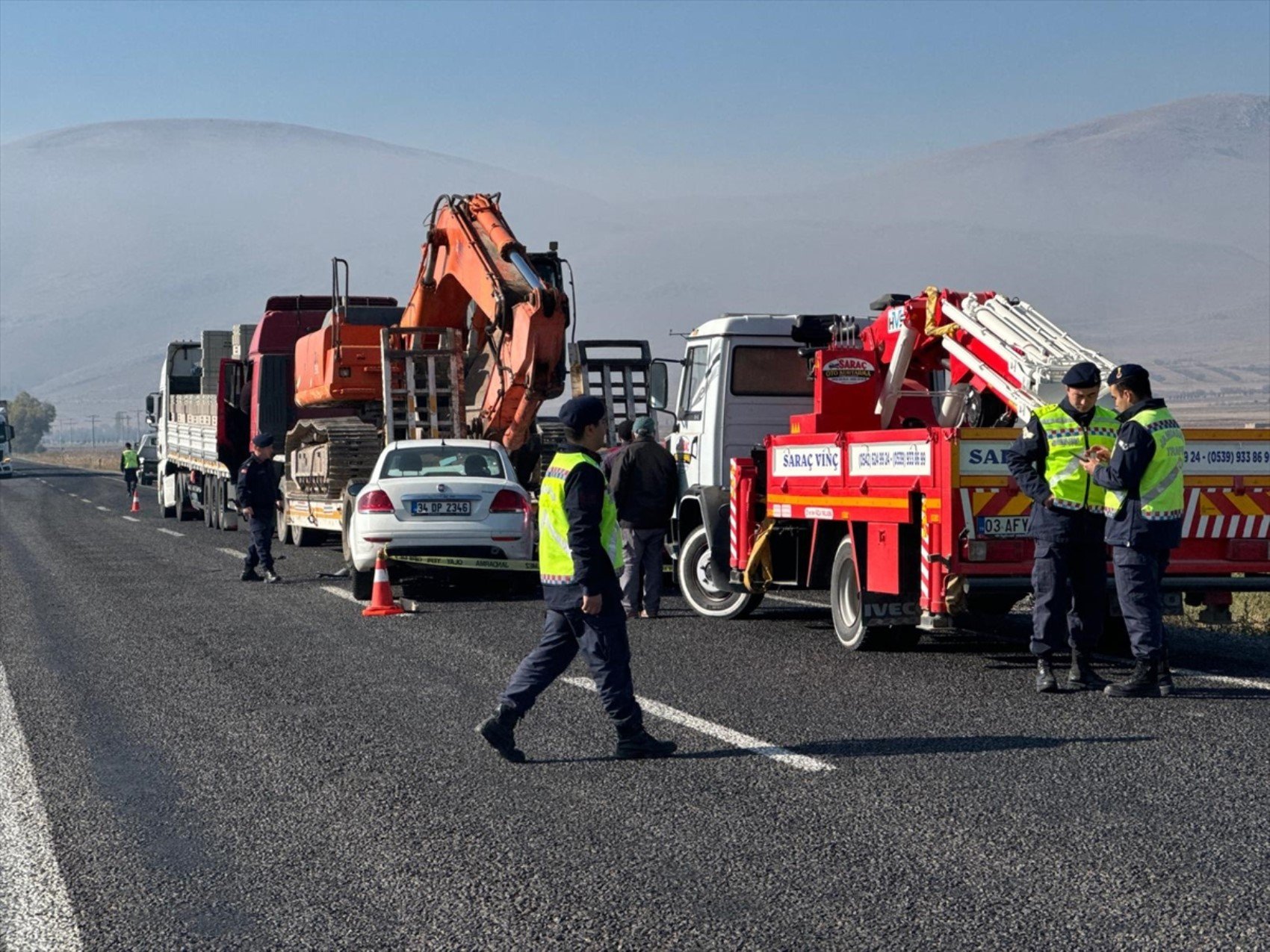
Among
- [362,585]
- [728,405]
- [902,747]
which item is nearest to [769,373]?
[728,405]

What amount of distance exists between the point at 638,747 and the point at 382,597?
7240 millimetres

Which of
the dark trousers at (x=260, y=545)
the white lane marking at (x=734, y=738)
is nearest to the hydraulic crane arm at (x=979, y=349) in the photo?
the white lane marking at (x=734, y=738)

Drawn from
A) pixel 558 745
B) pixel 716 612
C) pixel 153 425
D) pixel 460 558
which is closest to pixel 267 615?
pixel 460 558

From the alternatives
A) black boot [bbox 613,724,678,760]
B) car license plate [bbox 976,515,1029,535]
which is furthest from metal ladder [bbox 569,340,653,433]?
black boot [bbox 613,724,678,760]

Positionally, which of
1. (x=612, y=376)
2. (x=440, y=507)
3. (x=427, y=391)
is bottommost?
(x=440, y=507)

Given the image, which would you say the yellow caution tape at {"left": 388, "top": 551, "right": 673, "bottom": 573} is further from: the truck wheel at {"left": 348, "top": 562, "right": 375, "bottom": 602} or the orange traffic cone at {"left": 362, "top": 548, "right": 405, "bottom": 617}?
the orange traffic cone at {"left": 362, "top": 548, "right": 405, "bottom": 617}

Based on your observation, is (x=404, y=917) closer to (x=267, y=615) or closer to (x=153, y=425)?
(x=267, y=615)

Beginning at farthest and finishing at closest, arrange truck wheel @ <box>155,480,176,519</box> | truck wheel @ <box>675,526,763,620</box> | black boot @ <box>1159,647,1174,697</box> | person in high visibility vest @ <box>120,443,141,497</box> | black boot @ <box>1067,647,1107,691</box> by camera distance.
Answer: person in high visibility vest @ <box>120,443,141,497</box>, truck wheel @ <box>155,480,176,519</box>, truck wheel @ <box>675,526,763,620</box>, black boot @ <box>1067,647,1107,691</box>, black boot @ <box>1159,647,1174,697</box>

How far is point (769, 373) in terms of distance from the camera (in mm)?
14352

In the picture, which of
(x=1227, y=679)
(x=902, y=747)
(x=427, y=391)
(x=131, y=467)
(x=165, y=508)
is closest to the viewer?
(x=902, y=747)

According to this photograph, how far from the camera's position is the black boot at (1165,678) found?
9.48 meters

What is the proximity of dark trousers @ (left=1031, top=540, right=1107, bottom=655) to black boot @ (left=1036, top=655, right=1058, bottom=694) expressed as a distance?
0.22 ft

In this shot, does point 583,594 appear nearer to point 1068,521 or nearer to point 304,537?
point 1068,521

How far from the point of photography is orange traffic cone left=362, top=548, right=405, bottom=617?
14.6 metres
